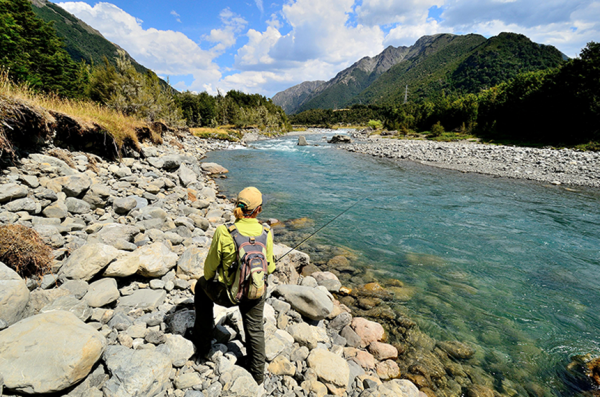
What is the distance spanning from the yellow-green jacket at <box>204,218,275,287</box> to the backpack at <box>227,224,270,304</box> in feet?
0.17

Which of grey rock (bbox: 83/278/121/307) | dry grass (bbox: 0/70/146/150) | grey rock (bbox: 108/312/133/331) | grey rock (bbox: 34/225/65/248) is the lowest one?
grey rock (bbox: 108/312/133/331)

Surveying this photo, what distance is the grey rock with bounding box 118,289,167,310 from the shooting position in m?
3.72

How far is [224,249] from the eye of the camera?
270 cm

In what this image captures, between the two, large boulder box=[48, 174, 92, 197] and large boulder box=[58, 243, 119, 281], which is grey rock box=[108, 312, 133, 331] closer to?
large boulder box=[58, 243, 119, 281]

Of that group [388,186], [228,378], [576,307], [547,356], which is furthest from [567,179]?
[228,378]

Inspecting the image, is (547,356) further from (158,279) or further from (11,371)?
(11,371)

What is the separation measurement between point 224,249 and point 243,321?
89 cm

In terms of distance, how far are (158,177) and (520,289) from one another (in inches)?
521

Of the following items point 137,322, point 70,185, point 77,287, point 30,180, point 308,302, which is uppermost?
point 30,180

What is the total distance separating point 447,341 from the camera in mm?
4754

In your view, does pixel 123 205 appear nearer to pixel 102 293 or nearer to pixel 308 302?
pixel 102 293

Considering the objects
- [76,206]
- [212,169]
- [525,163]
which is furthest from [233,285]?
[525,163]

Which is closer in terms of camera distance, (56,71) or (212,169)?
(212,169)

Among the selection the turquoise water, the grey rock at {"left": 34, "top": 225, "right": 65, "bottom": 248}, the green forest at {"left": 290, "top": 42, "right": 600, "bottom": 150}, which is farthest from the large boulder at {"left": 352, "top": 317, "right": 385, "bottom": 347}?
the green forest at {"left": 290, "top": 42, "right": 600, "bottom": 150}
